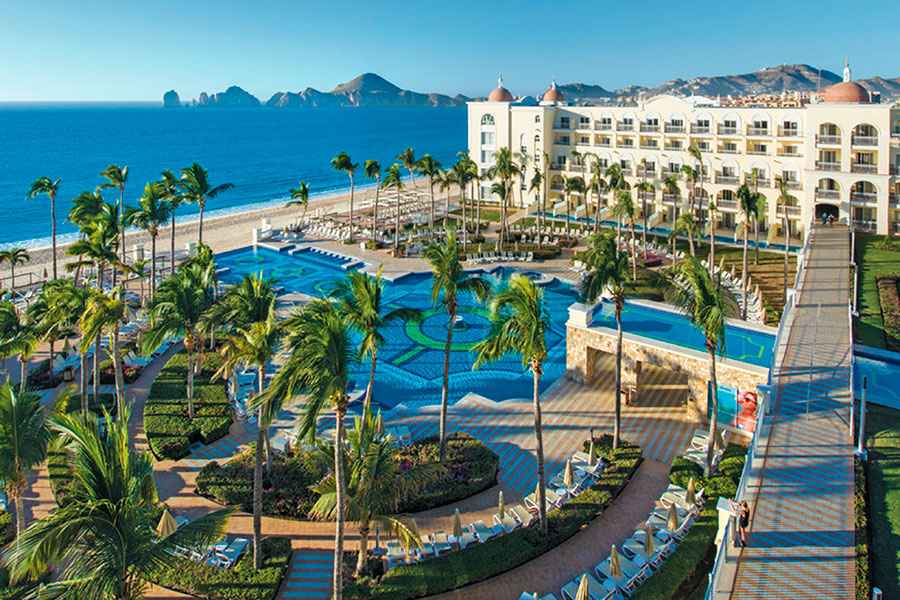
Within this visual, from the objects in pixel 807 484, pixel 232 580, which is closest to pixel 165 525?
pixel 232 580

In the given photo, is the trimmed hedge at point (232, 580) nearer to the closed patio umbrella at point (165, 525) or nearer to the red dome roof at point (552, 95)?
the closed patio umbrella at point (165, 525)

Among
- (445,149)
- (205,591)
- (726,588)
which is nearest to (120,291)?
(205,591)

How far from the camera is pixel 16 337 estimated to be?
21828 mm

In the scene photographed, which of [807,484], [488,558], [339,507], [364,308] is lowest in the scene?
[488,558]

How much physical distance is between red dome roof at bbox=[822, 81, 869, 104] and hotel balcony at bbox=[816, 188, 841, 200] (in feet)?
20.8

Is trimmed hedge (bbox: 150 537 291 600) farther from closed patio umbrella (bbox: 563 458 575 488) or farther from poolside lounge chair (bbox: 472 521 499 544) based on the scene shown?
closed patio umbrella (bbox: 563 458 575 488)

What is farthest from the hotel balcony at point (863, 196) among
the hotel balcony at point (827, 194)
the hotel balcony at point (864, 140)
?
the hotel balcony at point (864, 140)

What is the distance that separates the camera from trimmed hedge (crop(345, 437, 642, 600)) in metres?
15.7

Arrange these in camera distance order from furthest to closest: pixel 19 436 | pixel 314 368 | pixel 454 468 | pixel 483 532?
pixel 454 468 < pixel 483 532 < pixel 19 436 < pixel 314 368

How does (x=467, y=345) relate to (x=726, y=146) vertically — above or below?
below

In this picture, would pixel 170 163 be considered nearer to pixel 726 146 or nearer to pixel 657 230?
pixel 657 230

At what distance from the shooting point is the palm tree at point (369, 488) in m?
15.7

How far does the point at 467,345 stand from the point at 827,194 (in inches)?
1227

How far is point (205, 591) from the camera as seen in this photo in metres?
15.9
